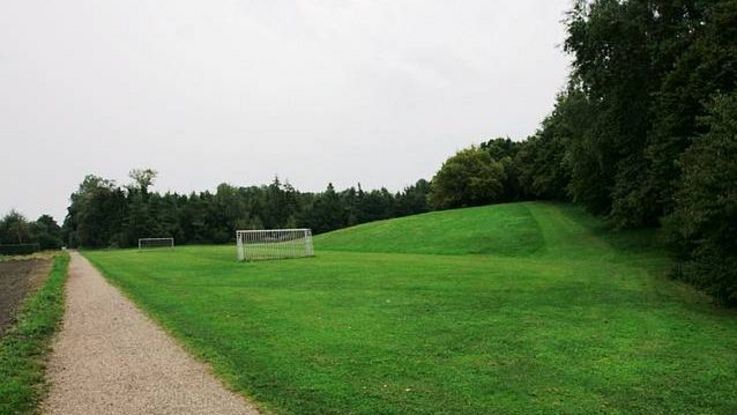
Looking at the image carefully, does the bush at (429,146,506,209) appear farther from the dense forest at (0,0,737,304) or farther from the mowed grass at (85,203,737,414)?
the mowed grass at (85,203,737,414)

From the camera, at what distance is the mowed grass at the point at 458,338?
21.2ft

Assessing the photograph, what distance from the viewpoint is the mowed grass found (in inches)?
254

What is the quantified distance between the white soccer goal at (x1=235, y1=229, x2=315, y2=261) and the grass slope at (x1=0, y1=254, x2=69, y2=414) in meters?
16.1

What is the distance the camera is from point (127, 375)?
7625 millimetres

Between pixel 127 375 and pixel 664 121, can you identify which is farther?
pixel 664 121

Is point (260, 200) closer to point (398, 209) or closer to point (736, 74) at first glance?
point (398, 209)

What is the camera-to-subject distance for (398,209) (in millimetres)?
104938

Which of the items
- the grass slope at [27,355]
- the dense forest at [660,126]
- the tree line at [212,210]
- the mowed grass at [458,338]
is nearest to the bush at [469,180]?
the dense forest at [660,126]

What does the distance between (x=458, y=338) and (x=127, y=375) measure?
195 inches

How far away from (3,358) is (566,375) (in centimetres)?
775

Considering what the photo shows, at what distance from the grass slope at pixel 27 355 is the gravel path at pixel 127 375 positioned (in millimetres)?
182

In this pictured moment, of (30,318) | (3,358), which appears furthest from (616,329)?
(30,318)

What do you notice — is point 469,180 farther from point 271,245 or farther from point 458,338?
point 458,338

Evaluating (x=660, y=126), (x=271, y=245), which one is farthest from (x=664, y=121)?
(x=271, y=245)
